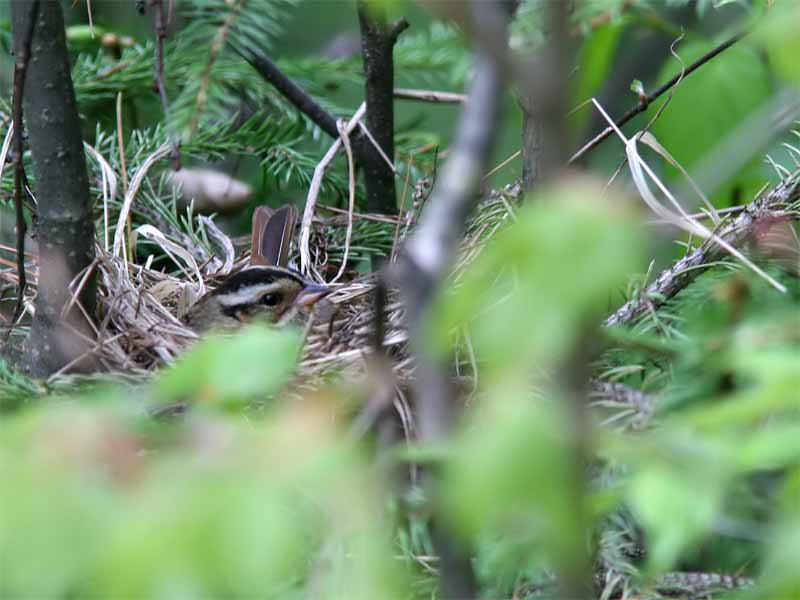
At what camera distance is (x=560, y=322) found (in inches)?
35.5

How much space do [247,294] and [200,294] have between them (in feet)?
0.90

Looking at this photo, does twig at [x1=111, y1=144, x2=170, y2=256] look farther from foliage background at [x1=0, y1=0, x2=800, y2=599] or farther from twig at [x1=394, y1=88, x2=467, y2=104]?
foliage background at [x1=0, y1=0, x2=800, y2=599]

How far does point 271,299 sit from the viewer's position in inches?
134

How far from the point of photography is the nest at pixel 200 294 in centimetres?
269

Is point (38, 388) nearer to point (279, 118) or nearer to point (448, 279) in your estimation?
point (448, 279)

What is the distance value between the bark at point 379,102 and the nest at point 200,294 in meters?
0.14

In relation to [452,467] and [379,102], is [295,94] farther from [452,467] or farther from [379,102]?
[452,467]

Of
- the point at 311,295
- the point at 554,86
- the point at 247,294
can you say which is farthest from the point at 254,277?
the point at 554,86

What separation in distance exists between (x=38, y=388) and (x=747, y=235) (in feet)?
5.33

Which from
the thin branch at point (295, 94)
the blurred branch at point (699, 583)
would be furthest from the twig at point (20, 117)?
the blurred branch at point (699, 583)

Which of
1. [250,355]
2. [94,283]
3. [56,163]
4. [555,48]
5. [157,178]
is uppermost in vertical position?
[555,48]

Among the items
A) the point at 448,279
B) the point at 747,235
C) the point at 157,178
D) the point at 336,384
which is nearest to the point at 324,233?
the point at 157,178

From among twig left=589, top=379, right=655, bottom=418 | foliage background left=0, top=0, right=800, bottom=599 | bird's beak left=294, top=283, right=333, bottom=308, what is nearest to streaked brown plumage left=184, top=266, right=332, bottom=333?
bird's beak left=294, top=283, right=333, bottom=308

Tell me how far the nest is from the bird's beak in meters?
0.05
